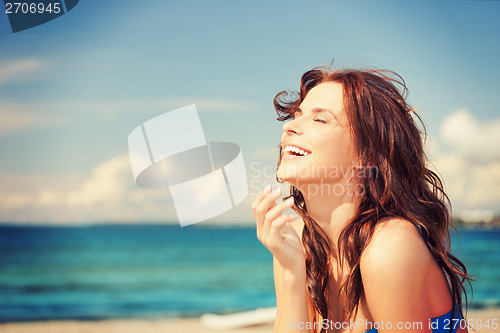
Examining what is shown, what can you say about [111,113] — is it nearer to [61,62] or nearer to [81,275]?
[61,62]

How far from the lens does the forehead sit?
222 centimetres

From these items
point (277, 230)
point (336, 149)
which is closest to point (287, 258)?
point (277, 230)

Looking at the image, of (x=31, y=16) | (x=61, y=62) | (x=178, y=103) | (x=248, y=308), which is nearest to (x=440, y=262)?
(x=31, y=16)

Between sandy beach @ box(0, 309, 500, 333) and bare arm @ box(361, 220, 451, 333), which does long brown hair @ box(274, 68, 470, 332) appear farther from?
sandy beach @ box(0, 309, 500, 333)

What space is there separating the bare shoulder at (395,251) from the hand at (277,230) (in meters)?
0.28

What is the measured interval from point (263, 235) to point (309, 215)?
39 cm

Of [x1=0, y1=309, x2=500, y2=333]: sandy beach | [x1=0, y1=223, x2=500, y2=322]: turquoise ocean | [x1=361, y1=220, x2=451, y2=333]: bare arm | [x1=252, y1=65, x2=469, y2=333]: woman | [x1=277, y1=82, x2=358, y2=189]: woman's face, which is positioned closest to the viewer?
[x1=361, y1=220, x2=451, y2=333]: bare arm

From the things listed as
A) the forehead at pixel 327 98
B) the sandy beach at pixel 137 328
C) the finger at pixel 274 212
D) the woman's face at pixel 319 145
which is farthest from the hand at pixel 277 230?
the sandy beach at pixel 137 328

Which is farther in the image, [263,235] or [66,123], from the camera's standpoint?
[66,123]

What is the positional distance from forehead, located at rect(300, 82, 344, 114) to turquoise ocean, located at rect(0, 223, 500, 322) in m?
9.97

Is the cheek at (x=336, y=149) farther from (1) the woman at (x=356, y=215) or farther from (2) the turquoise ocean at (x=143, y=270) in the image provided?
(2) the turquoise ocean at (x=143, y=270)

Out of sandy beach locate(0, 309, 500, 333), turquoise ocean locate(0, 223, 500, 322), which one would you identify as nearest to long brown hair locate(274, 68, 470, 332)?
sandy beach locate(0, 309, 500, 333)

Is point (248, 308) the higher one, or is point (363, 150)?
point (363, 150)

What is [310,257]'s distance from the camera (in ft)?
7.87
